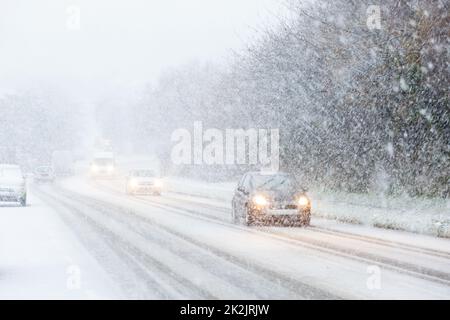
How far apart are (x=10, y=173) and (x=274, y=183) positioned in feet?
43.7

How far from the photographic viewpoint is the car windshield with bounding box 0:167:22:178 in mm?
30234

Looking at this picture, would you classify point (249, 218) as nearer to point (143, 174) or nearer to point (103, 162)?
point (143, 174)

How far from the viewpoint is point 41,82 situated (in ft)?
513

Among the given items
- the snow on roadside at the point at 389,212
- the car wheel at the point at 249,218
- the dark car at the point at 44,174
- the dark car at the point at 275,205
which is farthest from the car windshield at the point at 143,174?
the dark car at the point at 44,174

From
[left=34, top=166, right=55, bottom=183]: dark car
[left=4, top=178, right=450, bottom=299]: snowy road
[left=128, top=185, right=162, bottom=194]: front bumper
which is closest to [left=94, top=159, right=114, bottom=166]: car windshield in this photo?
[left=34, top=166, right=55, bottom=183]: dark car

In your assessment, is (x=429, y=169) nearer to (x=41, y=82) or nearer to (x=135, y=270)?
(x=135, y=270)

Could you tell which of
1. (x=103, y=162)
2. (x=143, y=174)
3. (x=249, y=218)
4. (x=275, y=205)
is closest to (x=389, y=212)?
(x=275, y=205)

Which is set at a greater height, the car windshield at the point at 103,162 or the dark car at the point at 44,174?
the car windshield at the point at 103,162

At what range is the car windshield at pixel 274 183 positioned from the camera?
2116cm

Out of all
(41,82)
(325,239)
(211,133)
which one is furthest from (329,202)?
(41,82)

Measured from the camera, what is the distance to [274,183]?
850 inches

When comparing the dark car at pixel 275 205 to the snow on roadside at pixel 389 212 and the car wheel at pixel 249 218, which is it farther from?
the snow on roadside at pixel 389 212

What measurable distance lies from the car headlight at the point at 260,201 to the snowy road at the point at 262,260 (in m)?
1.20

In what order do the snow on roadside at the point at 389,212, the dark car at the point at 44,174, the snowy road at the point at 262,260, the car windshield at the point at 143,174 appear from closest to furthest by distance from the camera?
the snowy road at the point at 262,260
the snow on roadside at the point at 389,212
the car windshield at the point at 143,174
the dark car at the point at 44,174
